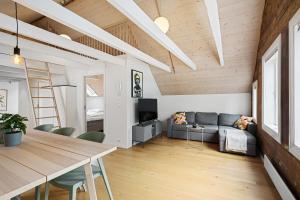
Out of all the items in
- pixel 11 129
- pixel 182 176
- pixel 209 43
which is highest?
pixel 209 43

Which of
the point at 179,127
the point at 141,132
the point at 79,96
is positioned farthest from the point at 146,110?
the point at 79,96

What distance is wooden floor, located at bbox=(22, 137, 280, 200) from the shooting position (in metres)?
2.03

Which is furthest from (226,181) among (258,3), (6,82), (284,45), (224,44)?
(6,82)

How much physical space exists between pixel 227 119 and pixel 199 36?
107 inches

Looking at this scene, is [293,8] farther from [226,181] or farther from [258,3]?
[226,181]

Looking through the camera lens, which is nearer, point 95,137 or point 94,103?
point 95,137

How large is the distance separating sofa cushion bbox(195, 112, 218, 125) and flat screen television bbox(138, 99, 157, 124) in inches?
64.6

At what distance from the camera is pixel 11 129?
65.5 inches

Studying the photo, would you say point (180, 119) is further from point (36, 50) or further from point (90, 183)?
point (36, 50)

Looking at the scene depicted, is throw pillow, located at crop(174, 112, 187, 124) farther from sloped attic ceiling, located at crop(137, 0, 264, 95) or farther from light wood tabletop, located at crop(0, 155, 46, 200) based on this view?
light wood tabletop, located at crop(0, 155, 46, 200)

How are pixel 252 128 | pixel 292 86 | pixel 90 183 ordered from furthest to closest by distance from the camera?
pixel 252 128 < pixel 292 86 < pixel 90 183

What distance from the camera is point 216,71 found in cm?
434

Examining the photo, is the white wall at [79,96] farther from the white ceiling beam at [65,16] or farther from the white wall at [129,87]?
the white ceiling beam at [65,16]

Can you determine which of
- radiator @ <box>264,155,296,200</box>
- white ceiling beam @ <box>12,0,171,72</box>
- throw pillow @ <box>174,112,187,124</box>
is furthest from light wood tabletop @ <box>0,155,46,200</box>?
throw pillow @ <box>174,112,187,124</box>
